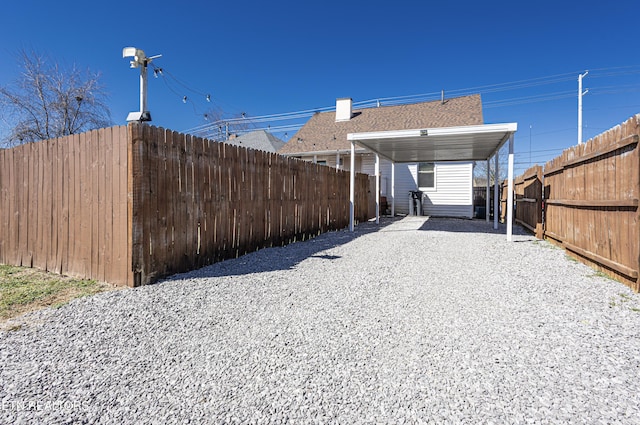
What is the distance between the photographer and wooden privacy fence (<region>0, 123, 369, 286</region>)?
3822mm

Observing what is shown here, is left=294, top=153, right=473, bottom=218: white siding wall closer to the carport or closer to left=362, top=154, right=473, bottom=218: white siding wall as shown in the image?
left=362, top=154, right=473, bottom=218: white siding wall

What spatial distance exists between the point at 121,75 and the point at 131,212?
39.5 feet

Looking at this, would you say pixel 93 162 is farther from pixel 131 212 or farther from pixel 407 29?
pixel 407 29

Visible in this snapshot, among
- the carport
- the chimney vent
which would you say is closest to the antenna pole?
the carport

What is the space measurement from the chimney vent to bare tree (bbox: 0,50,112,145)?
36.0 ft

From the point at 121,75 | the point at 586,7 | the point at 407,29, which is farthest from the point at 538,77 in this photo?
the point at 121,75

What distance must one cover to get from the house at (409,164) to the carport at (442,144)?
→ 1215 mm

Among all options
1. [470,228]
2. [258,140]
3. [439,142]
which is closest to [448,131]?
[439,142]

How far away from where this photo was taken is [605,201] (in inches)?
167

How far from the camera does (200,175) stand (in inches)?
188

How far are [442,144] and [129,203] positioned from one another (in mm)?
9112

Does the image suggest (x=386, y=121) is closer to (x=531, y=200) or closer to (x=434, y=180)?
(x=434, y=180)

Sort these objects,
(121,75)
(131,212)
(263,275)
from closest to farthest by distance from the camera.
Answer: (131,212) < (263,275) < (121,75)

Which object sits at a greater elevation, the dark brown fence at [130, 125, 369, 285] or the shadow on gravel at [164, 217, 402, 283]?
the dark brown fence at [130, 125, 369, 285]
